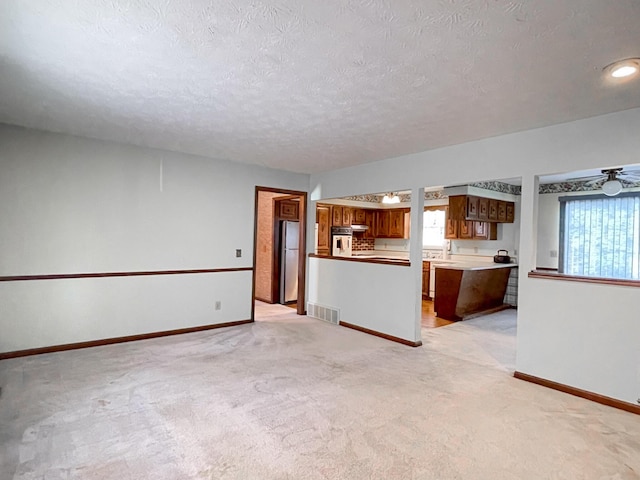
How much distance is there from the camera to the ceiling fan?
4.25 m

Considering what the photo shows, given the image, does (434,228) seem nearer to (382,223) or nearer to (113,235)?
(382,223)

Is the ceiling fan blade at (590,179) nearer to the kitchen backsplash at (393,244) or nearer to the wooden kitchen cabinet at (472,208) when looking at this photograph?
the wooden kitchen cabinet at (472,208)

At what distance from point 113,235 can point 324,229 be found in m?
4.73

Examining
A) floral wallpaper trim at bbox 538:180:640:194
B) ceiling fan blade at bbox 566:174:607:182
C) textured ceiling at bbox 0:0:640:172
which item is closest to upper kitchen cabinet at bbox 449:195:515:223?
floral wallpaper trim at bbox 538:180:640:194

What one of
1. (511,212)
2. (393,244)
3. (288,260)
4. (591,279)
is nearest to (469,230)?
(511,212)

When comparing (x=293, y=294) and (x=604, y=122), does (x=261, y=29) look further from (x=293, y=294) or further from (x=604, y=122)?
(x=293, y=294)

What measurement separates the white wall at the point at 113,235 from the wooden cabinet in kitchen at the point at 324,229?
2.97 m

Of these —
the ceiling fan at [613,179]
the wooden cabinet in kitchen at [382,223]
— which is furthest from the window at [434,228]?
the ceiling fan at [613,179]

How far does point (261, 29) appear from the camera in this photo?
1.83m

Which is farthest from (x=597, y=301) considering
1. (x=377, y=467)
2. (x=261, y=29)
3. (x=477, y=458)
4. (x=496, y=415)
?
(x=261, y=29)

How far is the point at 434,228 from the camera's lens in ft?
27.8

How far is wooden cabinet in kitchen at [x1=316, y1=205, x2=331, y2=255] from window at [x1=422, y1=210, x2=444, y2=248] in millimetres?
2305

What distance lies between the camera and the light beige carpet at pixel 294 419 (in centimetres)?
201

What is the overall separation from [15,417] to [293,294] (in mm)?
4747
